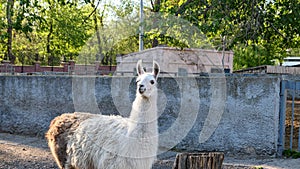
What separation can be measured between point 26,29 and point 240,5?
545 cm

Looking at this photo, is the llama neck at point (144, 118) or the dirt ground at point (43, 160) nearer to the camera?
the llama neck at point (144, 118)

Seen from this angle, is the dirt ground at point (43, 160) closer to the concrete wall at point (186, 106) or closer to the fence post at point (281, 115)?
the fence post at point (281, 115)

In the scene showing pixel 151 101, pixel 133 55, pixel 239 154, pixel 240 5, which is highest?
pixel 240 5

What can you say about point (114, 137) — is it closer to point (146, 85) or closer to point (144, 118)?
point (144, 118)

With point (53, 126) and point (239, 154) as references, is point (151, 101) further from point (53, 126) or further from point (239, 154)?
point (239, 154)

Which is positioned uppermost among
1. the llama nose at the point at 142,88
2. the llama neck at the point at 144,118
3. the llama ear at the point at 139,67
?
the llama ear at the point at 139,67

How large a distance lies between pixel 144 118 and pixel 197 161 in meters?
1.11

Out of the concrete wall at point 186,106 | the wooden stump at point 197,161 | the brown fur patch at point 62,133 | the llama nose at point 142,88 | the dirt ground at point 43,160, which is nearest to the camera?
the wooden stump at point 197,161

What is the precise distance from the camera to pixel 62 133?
555 centimetres

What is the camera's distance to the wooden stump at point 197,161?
347cm

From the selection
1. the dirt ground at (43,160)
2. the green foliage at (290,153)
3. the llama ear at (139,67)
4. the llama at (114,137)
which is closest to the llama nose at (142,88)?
the llama at (114,137)

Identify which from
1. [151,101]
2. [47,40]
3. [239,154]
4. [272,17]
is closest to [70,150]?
[151,101]

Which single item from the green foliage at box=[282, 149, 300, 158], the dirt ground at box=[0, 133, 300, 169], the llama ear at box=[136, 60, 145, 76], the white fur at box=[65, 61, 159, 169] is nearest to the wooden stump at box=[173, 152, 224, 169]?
the white fur at box=[65, 61, 159, 169]

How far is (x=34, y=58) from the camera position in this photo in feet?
149
